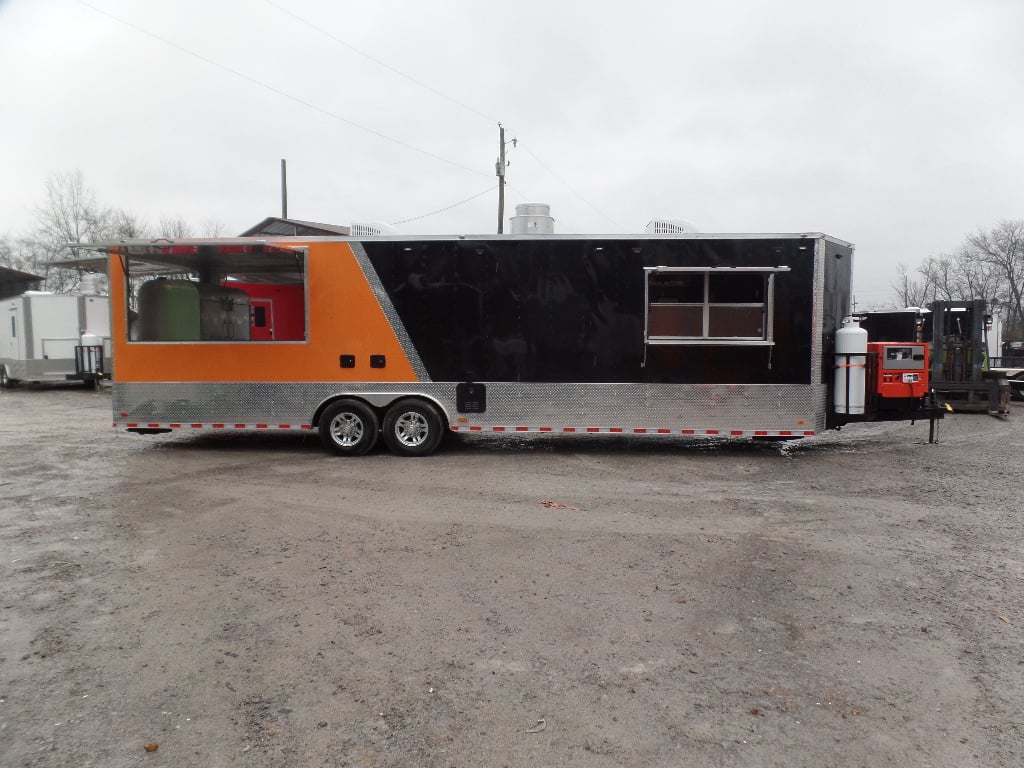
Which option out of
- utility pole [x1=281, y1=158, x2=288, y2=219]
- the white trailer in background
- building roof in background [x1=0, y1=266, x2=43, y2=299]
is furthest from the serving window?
building roof in background [x1=0, y1=266, x2=43, y2=299]

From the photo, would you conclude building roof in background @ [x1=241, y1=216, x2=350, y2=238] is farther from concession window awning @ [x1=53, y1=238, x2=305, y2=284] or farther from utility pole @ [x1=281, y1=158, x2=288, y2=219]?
concession window awning @ [x1=53, y1=238, x2=305, y2=284]

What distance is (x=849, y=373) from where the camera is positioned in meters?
9.68

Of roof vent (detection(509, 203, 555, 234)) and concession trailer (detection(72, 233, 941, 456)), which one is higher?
roof vent (detection(509, 203, 555, 234))

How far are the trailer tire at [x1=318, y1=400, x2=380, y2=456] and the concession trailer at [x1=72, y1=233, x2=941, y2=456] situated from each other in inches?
0.8

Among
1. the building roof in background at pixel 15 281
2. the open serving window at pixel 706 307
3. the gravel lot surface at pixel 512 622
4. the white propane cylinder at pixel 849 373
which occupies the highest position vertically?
the building roof in background at pixel 15 281

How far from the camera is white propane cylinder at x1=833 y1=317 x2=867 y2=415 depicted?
380 inches

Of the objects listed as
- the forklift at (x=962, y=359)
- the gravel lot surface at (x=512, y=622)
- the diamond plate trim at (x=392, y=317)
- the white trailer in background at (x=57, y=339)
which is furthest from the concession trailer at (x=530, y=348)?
the white trailer in background at (x=57, y=339)

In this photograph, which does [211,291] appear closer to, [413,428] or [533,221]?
[413,428]

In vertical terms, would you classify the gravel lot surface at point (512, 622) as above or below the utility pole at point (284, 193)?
below

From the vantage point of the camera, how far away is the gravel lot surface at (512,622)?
2.94 metres

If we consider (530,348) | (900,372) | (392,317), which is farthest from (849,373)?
(392,317)

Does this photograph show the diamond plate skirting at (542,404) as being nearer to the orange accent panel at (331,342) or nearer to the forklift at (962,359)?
the orange accent panel at (331,342)

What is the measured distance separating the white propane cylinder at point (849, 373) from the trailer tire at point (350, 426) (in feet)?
21.2

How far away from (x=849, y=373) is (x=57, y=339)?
21829 mm
